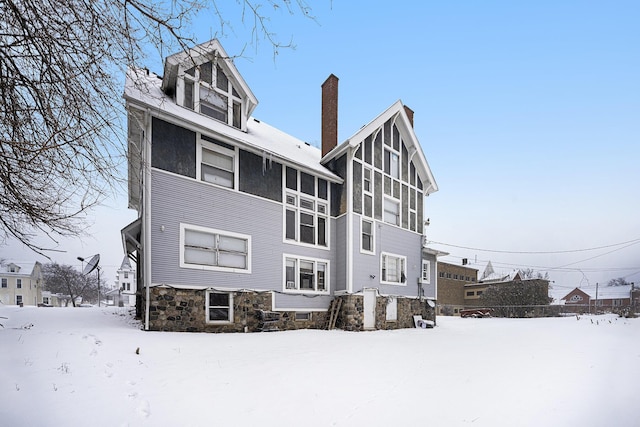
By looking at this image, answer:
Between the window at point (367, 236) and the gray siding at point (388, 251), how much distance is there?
0.32 meters

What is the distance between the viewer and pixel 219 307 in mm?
11328

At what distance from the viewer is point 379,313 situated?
1582 cm

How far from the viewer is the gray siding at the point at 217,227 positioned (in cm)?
1027

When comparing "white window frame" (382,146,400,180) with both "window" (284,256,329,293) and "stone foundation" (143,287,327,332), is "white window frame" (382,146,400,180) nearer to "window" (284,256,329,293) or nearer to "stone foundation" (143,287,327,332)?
"window" (284,256,329,293)

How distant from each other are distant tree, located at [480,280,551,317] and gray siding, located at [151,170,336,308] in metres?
22.8

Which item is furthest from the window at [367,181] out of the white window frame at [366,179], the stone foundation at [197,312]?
the stone foundation at [197,312]

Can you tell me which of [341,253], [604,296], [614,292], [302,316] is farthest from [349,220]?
[614,292]

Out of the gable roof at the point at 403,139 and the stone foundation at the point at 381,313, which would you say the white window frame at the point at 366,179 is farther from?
the stone foundation at the point at 381,313

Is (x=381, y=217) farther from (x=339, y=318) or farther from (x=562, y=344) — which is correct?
(x=562, y=344)

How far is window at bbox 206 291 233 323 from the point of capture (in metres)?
11.1

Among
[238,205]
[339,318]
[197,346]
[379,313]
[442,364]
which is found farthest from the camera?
[379,313]

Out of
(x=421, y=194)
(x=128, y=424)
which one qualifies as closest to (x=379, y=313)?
(x=421, y=194)

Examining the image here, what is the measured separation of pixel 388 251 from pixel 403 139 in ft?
22.1

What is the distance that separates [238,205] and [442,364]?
8581mm
